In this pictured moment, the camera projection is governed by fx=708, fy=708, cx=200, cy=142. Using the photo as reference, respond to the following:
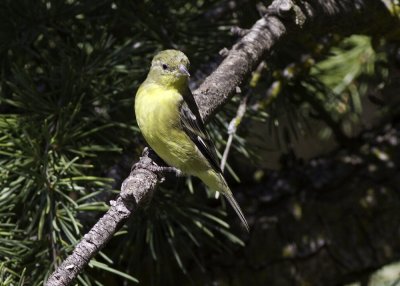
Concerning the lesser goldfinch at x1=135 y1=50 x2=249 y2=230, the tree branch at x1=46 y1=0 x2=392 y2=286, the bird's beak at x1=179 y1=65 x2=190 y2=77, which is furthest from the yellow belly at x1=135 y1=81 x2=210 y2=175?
the tree branch at x1=46 y1=0 x2=392 y2=286

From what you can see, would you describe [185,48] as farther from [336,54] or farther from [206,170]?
[336,54]

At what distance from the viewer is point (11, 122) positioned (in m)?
2.33

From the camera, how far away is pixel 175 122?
278cm

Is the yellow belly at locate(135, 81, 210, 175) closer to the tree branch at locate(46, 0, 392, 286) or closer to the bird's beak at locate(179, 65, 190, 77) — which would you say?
the bird's beak at locate(179, 65, 190, 77)

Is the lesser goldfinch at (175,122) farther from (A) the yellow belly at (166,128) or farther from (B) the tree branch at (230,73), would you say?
(B) the tree branch at (230,73)

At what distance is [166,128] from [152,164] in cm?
59

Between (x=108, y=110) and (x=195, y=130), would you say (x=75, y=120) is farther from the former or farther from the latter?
(x=195, y=130)

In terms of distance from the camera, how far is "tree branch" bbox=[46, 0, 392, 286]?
1638 mm

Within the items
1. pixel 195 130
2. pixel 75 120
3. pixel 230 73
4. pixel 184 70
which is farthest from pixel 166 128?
pixel 230 73

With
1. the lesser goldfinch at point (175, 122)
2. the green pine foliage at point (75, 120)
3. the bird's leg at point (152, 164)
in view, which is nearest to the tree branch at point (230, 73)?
the bird's leg at point (152, 164)

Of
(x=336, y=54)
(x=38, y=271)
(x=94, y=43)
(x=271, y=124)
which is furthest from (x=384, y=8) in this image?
(x=38, y=271)

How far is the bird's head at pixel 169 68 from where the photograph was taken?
101 inches

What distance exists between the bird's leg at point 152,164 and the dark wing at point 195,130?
0.14m

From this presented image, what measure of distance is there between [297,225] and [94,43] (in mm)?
1211
